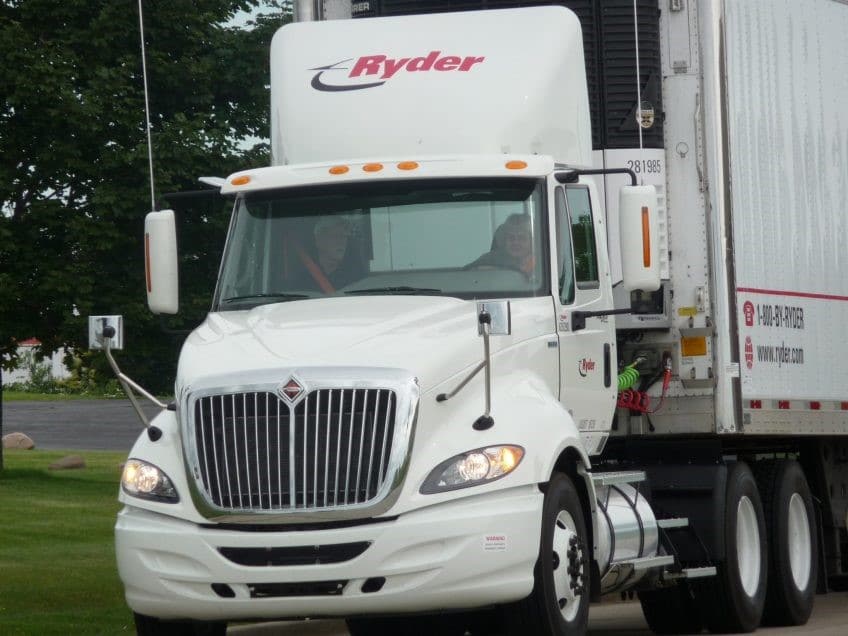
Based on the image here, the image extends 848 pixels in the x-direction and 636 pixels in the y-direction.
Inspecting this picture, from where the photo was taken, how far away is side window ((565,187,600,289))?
12109mm

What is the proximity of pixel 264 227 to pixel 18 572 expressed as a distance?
7.62 meters

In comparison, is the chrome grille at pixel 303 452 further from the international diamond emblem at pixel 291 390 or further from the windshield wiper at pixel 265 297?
the windshield wiper at pixel 265 297

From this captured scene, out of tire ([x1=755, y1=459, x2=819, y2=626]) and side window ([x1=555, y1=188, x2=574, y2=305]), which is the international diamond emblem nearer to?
side window ([x1=555, y1=188, x2=574, y2=305])

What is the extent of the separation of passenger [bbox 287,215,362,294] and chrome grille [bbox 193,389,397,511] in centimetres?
165

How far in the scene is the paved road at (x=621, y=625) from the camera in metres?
14.2

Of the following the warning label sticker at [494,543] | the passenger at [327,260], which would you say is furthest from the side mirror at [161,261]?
the warning label sticker at [494,543]

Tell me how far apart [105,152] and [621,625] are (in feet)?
51.0

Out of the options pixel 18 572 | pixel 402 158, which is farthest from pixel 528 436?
pixel 18 572

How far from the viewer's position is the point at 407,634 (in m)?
13.4

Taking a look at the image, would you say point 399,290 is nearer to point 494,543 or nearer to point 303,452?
point 303,452

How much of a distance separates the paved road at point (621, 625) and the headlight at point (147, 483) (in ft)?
12.5

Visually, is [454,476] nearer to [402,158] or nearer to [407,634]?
[402,158]

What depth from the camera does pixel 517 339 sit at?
1125cm

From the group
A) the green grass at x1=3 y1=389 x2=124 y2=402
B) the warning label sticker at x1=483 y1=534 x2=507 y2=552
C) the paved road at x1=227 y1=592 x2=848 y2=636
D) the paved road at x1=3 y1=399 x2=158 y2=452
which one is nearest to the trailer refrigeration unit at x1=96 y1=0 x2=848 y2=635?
the warning label sticker at x1=483 y1=534 x2=507 y2=552
